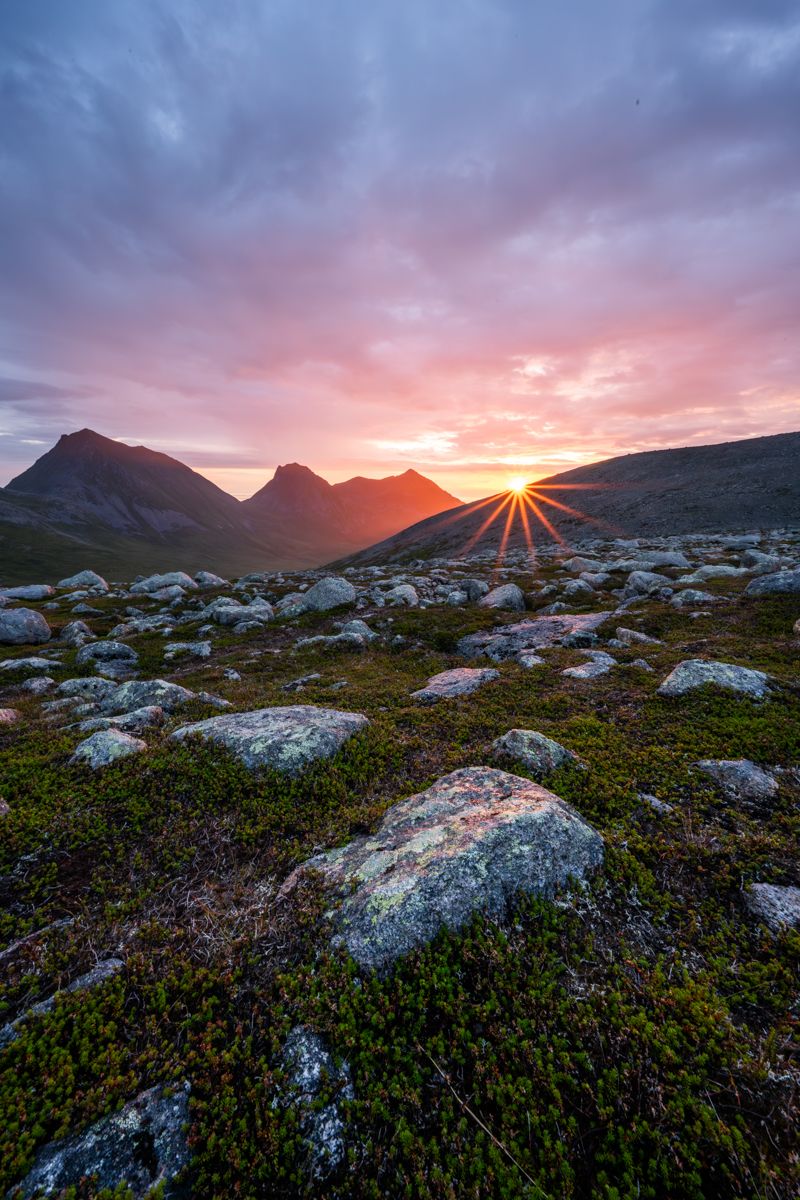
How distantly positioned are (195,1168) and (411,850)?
4252mm

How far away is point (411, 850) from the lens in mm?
7684

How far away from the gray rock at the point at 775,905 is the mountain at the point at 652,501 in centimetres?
9594

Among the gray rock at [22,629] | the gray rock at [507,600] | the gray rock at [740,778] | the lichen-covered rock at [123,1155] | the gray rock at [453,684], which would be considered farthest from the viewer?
the gray rock at [507,600]

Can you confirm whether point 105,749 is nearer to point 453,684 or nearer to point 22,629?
point 453,684

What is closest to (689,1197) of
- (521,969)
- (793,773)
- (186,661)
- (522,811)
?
(521,969)

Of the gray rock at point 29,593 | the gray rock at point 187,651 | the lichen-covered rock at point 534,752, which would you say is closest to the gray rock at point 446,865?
the lichen-covered rock at point 534,752

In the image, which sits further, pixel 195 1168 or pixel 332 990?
pixel 332 990

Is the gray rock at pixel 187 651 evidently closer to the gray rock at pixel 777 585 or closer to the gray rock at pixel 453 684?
the gray rock at pixel 453 684

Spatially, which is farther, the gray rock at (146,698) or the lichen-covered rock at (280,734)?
the gray rock at (146,698)

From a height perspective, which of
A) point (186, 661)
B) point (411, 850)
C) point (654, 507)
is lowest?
point (186, 661)

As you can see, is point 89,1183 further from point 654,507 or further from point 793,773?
point 654,507

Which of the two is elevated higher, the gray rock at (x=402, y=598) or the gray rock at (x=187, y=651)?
the gray rock at (x=402, y=598)

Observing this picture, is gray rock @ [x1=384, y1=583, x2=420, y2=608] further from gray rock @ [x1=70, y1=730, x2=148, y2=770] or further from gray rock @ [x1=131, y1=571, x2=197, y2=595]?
gray rock @ [x1=131, y1=571, x2=197, y2=595]

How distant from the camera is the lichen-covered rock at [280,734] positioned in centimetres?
1103
